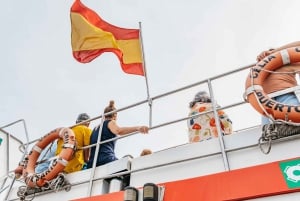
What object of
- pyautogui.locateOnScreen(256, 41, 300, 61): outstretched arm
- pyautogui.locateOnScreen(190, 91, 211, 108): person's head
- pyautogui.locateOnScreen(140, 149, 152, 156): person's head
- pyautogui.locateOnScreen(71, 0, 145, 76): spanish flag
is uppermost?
pyautogui.locateOnScreen(71, 0, 145, 76): spanish flag

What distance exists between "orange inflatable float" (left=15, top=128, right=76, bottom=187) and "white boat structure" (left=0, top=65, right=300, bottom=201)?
11cm

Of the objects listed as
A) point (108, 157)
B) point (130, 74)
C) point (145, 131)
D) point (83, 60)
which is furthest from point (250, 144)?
point (83, 60)

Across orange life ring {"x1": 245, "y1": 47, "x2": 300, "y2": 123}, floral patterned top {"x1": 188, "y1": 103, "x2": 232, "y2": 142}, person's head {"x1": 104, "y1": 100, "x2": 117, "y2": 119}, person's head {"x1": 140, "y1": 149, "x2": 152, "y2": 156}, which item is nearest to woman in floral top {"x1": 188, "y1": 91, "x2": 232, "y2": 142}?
floral patterned top {"x1": 188, "y1": 103, "x2": 232, "y2": 142}

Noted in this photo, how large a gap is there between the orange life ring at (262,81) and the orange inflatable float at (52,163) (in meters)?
1.75

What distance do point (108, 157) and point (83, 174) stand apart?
275 mm

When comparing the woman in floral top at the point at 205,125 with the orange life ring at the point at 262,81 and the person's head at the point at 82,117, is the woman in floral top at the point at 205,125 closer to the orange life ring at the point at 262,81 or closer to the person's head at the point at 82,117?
the orange life ring at the point at 262,81

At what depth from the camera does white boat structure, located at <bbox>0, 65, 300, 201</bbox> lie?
1.80m

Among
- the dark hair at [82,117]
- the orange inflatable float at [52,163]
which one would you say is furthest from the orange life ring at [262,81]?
the dark hair at [82,117]

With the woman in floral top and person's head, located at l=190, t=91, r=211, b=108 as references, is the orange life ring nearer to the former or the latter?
the woman in floral top

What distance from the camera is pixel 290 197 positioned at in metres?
1.70

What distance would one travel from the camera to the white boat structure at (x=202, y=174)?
5.90ft

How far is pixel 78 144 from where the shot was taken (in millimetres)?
3371

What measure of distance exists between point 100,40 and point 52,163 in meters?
1.55

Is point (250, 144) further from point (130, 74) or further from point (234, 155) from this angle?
point (130, 74)
